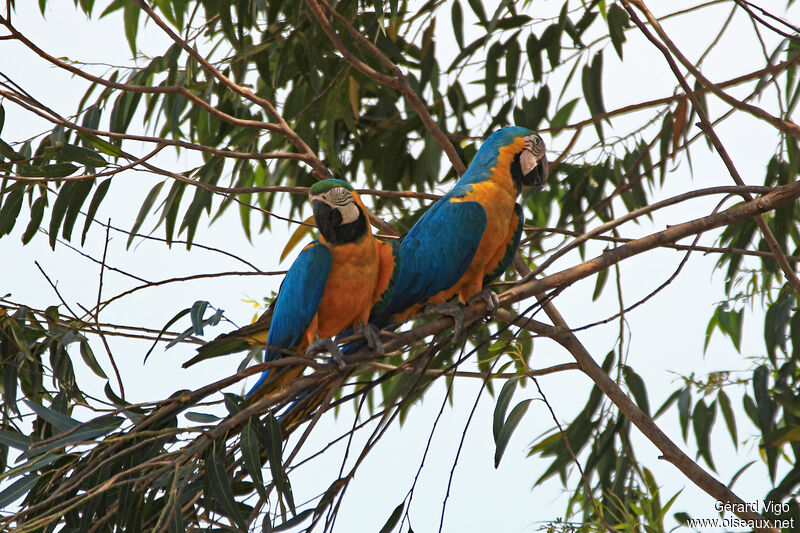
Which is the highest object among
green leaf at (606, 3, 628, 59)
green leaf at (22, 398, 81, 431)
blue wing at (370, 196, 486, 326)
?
green leaf at (606, 3, 628, 59)

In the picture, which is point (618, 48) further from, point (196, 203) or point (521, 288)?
point (196, 203)

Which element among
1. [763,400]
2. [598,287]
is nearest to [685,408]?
[763,400]

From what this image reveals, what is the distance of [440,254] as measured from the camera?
1.70 metres

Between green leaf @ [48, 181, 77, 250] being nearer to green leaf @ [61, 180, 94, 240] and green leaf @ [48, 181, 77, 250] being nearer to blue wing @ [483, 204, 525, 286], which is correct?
green leaf @ [61, 180, 94, 240]

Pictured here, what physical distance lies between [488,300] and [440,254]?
0.15m

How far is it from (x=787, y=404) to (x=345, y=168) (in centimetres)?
184

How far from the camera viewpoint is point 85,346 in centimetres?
174

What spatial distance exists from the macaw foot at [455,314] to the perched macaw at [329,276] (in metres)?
0.14

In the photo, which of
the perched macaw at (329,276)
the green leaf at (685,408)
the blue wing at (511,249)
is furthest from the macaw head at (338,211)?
the green leaf at (685,408)

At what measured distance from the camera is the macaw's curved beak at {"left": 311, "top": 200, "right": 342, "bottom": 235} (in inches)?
62.4

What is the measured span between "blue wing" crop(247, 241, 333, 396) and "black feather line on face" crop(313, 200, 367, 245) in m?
0.04

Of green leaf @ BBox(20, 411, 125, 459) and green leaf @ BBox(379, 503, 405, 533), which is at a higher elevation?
green leaf @ BBox(20, 411, 125, 459)

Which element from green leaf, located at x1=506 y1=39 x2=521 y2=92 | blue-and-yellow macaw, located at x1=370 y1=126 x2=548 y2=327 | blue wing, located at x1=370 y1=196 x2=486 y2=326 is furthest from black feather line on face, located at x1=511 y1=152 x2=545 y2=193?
green leaf, located at x1=506 y1=39 x2=521 y2=92

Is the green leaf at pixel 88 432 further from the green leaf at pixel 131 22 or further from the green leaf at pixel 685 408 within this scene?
the green leaf at pixel 685 408
